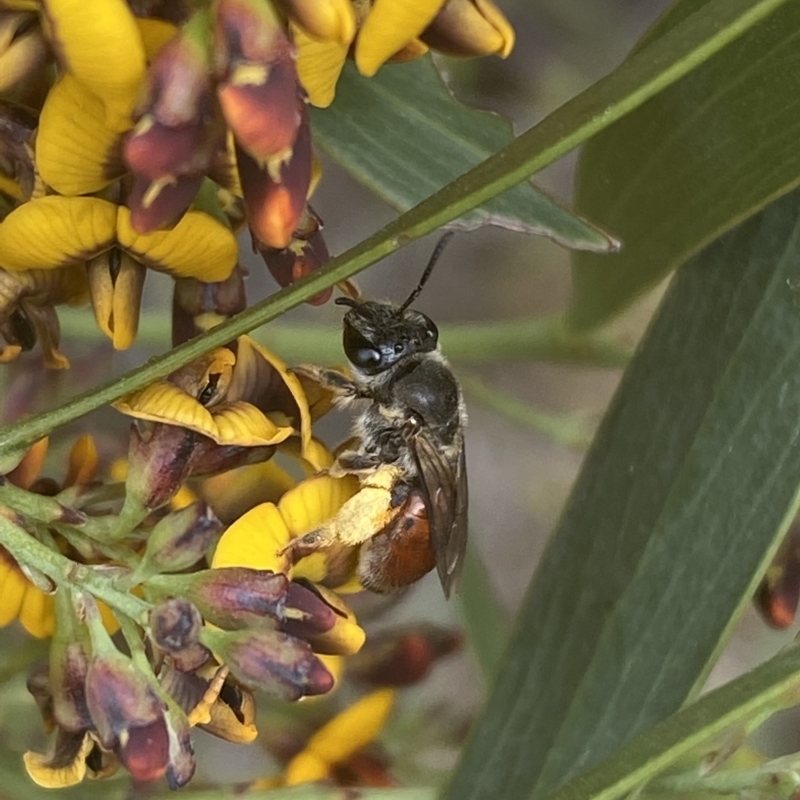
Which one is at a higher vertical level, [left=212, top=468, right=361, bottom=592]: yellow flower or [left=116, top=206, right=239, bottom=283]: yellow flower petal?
[left=116, top=206, right=239, bottom=283]: yellow flower petal

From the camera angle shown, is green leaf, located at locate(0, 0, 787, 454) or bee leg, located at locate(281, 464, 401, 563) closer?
green leaf, located at locate(0, 0, 787, 454)

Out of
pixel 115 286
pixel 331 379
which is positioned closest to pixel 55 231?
pixel 115 286

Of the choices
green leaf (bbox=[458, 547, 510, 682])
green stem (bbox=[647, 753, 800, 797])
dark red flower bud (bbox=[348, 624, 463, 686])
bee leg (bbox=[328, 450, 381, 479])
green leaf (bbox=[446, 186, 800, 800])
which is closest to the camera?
green stem (bbox=[647, 753, 800, 797])

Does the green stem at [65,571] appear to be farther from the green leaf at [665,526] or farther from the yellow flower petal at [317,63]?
the green leaf at [665,526]

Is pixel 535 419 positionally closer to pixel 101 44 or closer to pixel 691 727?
pixel 691 727

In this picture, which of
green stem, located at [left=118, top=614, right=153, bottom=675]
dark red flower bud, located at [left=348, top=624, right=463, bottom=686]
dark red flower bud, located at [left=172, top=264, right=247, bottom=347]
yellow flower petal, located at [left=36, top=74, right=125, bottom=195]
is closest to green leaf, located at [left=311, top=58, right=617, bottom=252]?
dark red flower bud, located at [left=172, top=264, right=247, bottom=347]

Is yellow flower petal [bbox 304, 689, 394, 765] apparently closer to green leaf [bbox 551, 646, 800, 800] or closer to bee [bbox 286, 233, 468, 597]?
bee [bbox 286, 233, 468, 597]

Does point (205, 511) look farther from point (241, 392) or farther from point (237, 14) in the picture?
point (237, 14)
